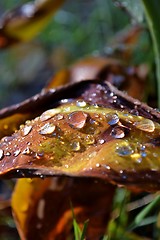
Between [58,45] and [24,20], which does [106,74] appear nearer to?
[24,20]

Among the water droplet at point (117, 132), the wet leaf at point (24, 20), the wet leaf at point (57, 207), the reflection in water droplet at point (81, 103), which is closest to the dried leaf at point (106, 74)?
the wet leaf at point (24, 20)

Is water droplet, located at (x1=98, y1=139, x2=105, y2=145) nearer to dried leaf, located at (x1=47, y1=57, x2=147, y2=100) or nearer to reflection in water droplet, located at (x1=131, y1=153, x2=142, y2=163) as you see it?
reflection in water droplet, located at (x1=131, y1=153, x2=142, y2=163)

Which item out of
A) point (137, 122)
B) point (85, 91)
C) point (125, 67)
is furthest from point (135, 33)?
point (137, 122)

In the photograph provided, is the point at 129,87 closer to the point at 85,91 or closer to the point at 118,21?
the point at 85,91

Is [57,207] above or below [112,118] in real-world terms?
below

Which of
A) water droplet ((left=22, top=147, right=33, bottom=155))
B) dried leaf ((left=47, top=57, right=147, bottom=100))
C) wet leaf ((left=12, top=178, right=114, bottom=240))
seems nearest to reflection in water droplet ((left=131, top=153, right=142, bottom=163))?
water droplet ((left=22, top=147, right=33, bottom=155))

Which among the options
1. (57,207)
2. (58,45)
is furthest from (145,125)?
(58,45)
